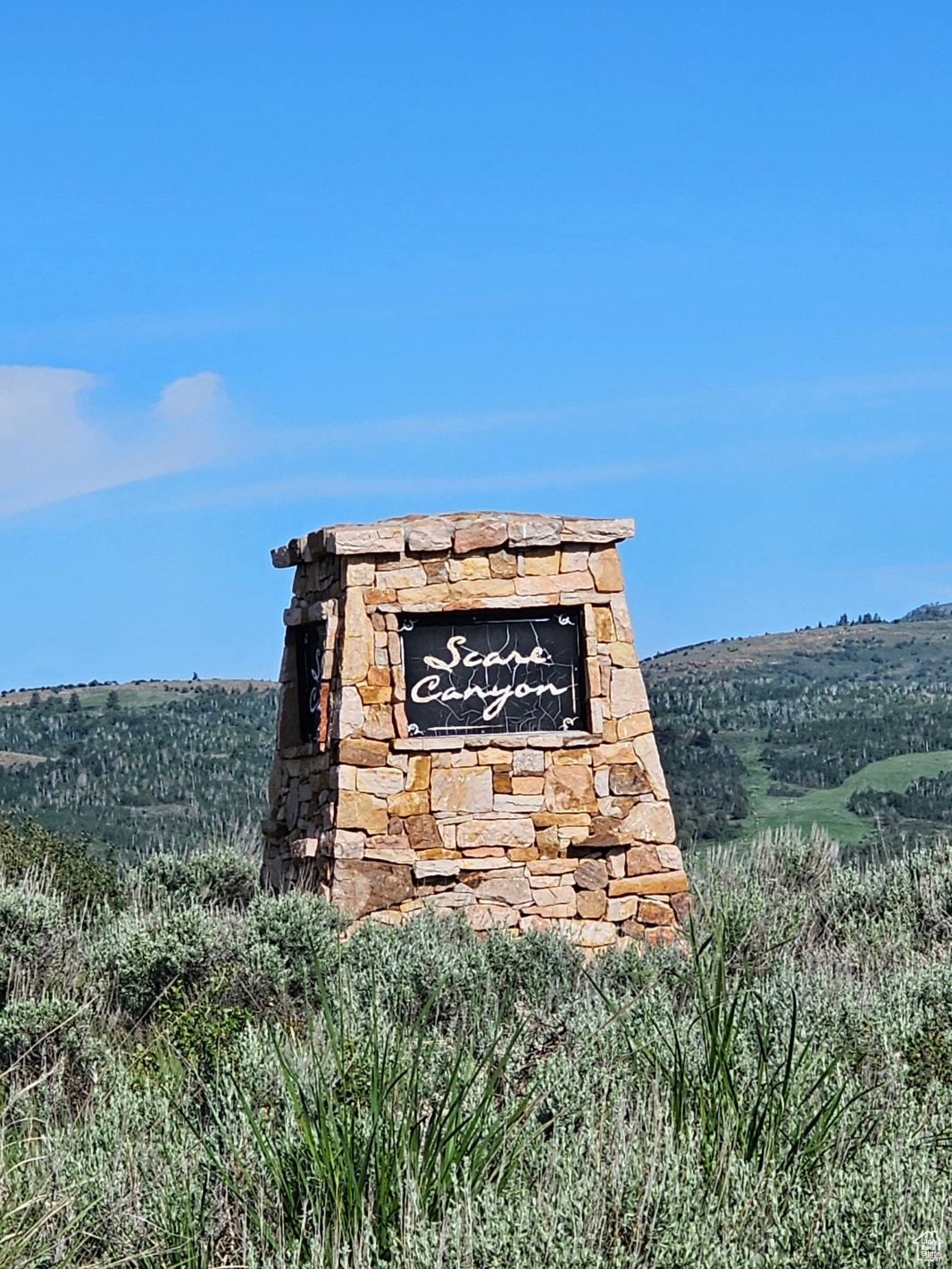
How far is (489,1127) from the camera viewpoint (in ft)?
15.9

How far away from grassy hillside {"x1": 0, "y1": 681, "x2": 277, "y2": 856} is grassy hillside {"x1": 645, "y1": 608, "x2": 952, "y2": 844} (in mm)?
7699

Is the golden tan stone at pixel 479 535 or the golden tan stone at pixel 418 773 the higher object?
the golden tan stone at pixel 479 535

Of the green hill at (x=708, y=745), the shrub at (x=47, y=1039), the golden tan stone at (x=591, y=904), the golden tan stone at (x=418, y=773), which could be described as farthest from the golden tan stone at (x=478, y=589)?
the green hill at (x=708, y=745)

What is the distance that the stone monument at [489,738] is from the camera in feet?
34.7

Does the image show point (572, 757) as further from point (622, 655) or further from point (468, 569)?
point (468, 569)

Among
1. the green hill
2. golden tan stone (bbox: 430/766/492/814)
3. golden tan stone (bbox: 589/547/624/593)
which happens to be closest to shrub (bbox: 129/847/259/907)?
the green hill

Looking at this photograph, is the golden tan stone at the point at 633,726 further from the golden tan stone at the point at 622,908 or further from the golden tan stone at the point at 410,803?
the golden tan stone at the point at 410,803

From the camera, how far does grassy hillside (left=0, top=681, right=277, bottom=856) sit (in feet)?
95.1

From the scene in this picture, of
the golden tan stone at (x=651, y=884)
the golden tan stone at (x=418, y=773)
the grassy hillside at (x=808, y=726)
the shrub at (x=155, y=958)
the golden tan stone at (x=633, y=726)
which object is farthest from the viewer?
the grassy hillside at (x=808, y=726)

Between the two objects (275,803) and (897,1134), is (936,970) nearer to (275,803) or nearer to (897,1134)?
(897,1134)

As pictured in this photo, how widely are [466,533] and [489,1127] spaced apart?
20.5 ft

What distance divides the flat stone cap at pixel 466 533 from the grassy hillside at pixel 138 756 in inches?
458

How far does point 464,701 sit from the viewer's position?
10.8 metres

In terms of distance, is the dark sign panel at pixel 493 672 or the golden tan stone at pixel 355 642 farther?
the dark sign panel at pixel 493 672
